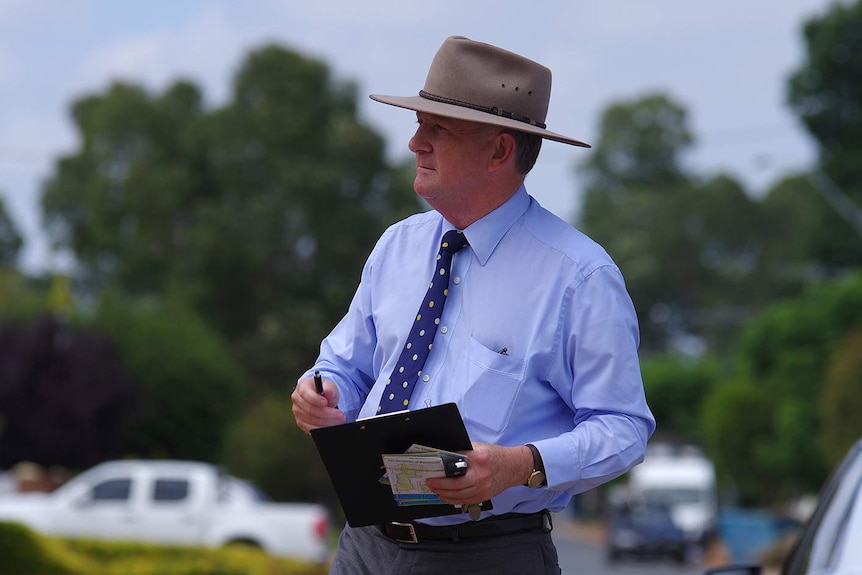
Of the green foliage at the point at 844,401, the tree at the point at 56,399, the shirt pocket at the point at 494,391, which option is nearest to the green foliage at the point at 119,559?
the shirt pocket at the point at 494,391

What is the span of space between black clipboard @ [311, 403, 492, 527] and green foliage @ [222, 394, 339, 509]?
117 feet

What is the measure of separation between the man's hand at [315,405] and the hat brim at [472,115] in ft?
2.25

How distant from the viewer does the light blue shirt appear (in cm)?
364

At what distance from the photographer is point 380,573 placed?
3.87m

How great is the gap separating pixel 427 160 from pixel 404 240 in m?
0.28

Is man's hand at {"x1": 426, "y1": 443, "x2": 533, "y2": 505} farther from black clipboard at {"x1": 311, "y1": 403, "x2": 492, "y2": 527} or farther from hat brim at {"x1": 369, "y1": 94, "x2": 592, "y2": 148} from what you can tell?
hat brim at {"x1": 369, "y1": 94, "x2": 592, "y2": 148}

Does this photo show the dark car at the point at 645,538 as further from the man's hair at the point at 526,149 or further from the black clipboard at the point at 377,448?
the black clipboard at the point at 377,448

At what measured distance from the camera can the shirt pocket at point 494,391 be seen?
3.69 meters

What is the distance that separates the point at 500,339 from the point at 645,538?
35261 millimetres

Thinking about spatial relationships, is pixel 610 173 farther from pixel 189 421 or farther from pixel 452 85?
pixel 452 85

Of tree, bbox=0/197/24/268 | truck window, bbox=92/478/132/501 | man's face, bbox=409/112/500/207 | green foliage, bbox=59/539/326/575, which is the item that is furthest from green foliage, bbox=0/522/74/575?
tree, bbox=0/197/24/268

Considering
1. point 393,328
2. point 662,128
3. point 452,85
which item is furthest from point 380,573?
point 662,128

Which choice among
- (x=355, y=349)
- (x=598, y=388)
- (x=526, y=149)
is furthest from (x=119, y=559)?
(x=598, y=388)

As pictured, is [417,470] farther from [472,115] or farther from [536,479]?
[472,115]
